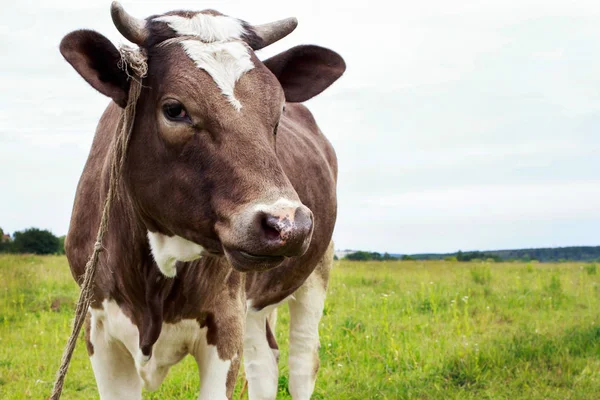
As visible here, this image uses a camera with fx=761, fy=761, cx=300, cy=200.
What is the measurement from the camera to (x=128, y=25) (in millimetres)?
3277

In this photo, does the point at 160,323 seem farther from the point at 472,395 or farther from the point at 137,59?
the point at 472,395

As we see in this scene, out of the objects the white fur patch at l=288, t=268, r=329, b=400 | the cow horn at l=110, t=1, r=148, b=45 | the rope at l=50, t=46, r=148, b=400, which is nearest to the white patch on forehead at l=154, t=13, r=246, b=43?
the cow horn at l=110, t=1, r=148, b=45

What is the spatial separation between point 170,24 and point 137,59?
0.25 metres

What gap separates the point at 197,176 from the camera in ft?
9.86

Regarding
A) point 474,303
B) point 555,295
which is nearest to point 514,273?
point 555,295

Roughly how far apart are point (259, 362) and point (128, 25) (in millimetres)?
3435

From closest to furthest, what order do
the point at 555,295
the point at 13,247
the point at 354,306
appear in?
the point at 354,306
the point at 555,295
the point at 13,247

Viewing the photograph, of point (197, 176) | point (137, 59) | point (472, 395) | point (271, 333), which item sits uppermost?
point (137, 59)

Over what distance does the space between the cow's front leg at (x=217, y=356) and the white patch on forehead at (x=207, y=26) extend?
144 cm

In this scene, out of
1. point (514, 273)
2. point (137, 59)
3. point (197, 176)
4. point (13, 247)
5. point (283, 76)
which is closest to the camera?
point (197, 176)

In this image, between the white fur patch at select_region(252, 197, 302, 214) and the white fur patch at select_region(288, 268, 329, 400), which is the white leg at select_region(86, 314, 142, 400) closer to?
the white fur patch at select_region(252, 197, 302, 214)

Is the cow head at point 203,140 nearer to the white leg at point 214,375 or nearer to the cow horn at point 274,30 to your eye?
the cow horn at point 274,30

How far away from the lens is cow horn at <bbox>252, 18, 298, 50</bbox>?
3564mm

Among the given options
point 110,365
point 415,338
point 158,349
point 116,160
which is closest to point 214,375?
point 158,349
